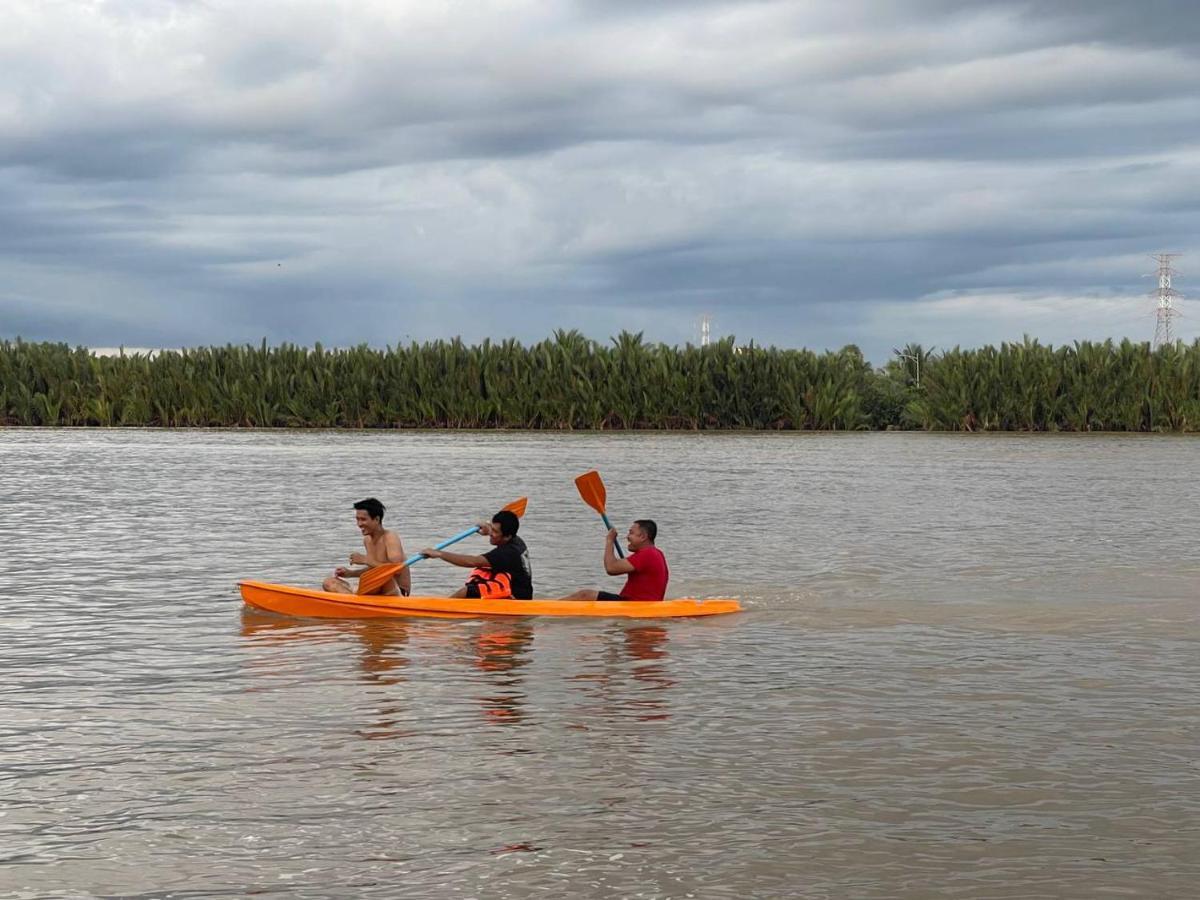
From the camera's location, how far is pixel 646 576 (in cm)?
1303

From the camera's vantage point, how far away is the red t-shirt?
13016 mm

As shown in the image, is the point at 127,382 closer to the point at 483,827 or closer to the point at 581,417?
the point at 581,417

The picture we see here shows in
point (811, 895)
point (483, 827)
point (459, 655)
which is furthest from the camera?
point (459, 655)

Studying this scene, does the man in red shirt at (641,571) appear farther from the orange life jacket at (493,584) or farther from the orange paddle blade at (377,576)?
the orange paddle blade at (377,576)

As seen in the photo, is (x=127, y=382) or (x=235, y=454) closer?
(x=235, y=454)

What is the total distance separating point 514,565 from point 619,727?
429cm

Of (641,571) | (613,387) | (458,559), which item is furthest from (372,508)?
(613,387)

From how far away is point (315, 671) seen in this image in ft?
33.9

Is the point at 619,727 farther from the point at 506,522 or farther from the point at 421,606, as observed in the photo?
the point at 421,606

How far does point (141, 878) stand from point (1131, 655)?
752cm

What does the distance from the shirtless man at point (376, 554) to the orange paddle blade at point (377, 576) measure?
0.10m

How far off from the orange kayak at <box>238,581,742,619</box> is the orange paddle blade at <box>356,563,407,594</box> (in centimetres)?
22

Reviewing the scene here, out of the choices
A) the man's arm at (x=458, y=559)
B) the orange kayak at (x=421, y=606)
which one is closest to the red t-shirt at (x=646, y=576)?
the orange kayak at (x=421, y=606)

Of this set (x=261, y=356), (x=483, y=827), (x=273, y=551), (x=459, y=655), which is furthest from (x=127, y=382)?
(x=483, y=827)
